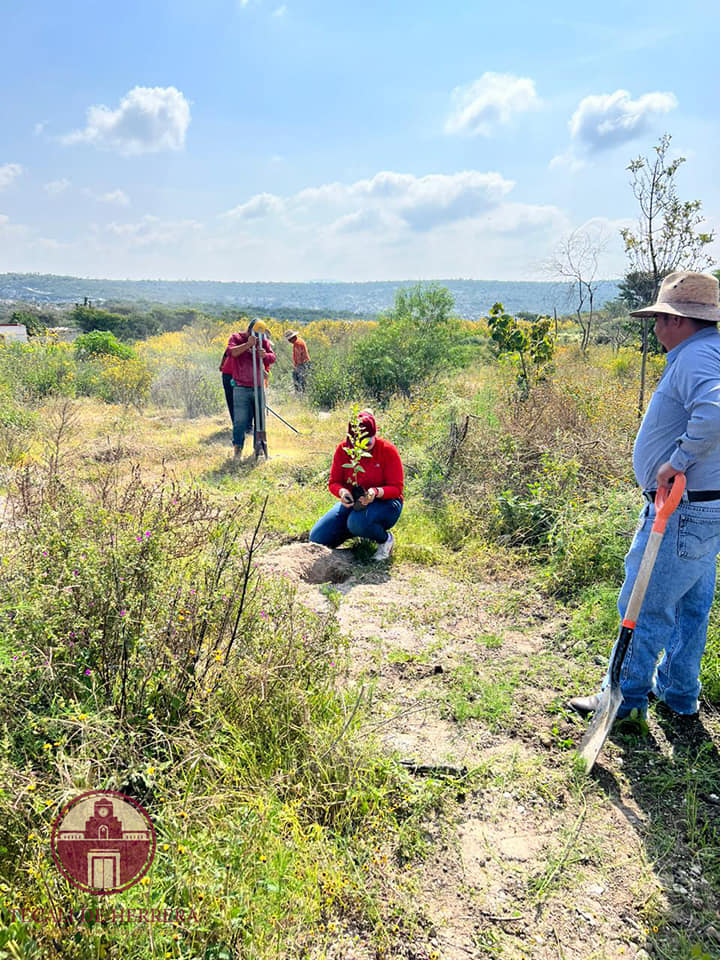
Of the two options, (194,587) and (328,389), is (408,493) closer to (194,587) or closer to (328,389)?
(194,587)

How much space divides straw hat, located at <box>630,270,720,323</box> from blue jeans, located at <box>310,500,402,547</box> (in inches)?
104

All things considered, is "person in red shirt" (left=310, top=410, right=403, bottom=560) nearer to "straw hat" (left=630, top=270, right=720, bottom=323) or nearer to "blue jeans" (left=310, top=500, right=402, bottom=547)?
"blue jeans" (left=310, top=500, right=402, bottom=547)

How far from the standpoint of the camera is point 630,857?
221cm

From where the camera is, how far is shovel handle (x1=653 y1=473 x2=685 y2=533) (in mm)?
2455

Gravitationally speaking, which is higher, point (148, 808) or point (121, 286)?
point (121, 286)

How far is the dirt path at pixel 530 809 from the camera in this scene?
6.37ft

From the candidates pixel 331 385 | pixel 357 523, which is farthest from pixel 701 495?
pixel 331 385

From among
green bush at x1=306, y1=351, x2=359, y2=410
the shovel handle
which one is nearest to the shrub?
green bush at x1=306, y1=351, x2=359, y2=410

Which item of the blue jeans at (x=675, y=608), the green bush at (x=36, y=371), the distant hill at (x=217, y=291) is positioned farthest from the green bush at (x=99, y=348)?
the distant hill at (x=217, y=291)

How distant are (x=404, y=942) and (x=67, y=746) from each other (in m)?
1.25

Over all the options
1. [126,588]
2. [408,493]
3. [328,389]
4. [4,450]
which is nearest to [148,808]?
[126,588]

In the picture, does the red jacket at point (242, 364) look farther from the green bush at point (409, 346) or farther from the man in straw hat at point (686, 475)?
the man in straw hat at point (686, 475)

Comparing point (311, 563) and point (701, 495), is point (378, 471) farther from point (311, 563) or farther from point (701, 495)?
point (701, 495)

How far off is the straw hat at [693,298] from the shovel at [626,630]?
2.22 feet
